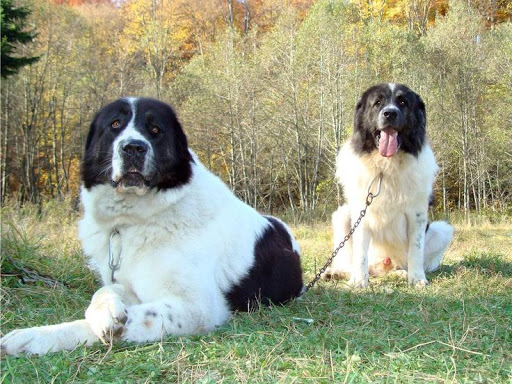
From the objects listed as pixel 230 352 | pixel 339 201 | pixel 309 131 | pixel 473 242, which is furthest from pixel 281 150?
pixel 230 352

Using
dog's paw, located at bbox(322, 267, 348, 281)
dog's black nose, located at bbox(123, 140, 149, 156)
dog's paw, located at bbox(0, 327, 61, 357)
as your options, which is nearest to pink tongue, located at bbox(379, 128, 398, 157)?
dog's paw, located at bbox(322, 267, 348, 281)

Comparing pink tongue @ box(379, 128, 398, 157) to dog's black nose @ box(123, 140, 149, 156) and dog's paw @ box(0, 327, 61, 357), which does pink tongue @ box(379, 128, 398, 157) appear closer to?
dog's black nose @ box(123, 140, 149, 156)

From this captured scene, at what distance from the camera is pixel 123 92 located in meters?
24.6

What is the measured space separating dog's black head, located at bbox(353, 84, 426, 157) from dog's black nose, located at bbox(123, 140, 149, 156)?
9.62 feet

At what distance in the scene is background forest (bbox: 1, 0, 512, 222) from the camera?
20.2 m

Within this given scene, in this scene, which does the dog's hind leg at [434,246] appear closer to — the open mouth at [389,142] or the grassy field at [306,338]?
the grassy field at [306,338]

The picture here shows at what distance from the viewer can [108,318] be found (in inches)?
95.2

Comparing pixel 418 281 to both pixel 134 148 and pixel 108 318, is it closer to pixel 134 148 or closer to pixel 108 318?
pixel 134 148

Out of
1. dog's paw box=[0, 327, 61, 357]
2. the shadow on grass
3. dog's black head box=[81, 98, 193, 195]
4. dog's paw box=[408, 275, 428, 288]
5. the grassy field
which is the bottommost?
the shadow on grass

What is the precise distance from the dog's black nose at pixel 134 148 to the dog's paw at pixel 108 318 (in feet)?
2.62

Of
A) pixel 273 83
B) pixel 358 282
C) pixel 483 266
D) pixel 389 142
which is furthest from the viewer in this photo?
pixel 273 83

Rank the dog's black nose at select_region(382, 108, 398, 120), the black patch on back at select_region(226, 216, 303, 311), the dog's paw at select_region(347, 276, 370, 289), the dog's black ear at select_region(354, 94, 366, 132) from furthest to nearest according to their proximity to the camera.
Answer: the dog's black ear at select_region(354, 94, 366, 132), the dog's black nose at select_region(382, 108, 398, 120), the dog's paw at select_region(347, 276, 370, 289), the black patch on back at select_region(226, 216, 303, 311)

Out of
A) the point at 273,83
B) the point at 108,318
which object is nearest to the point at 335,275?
the point at 108,318

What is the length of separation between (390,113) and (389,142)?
30 cm
